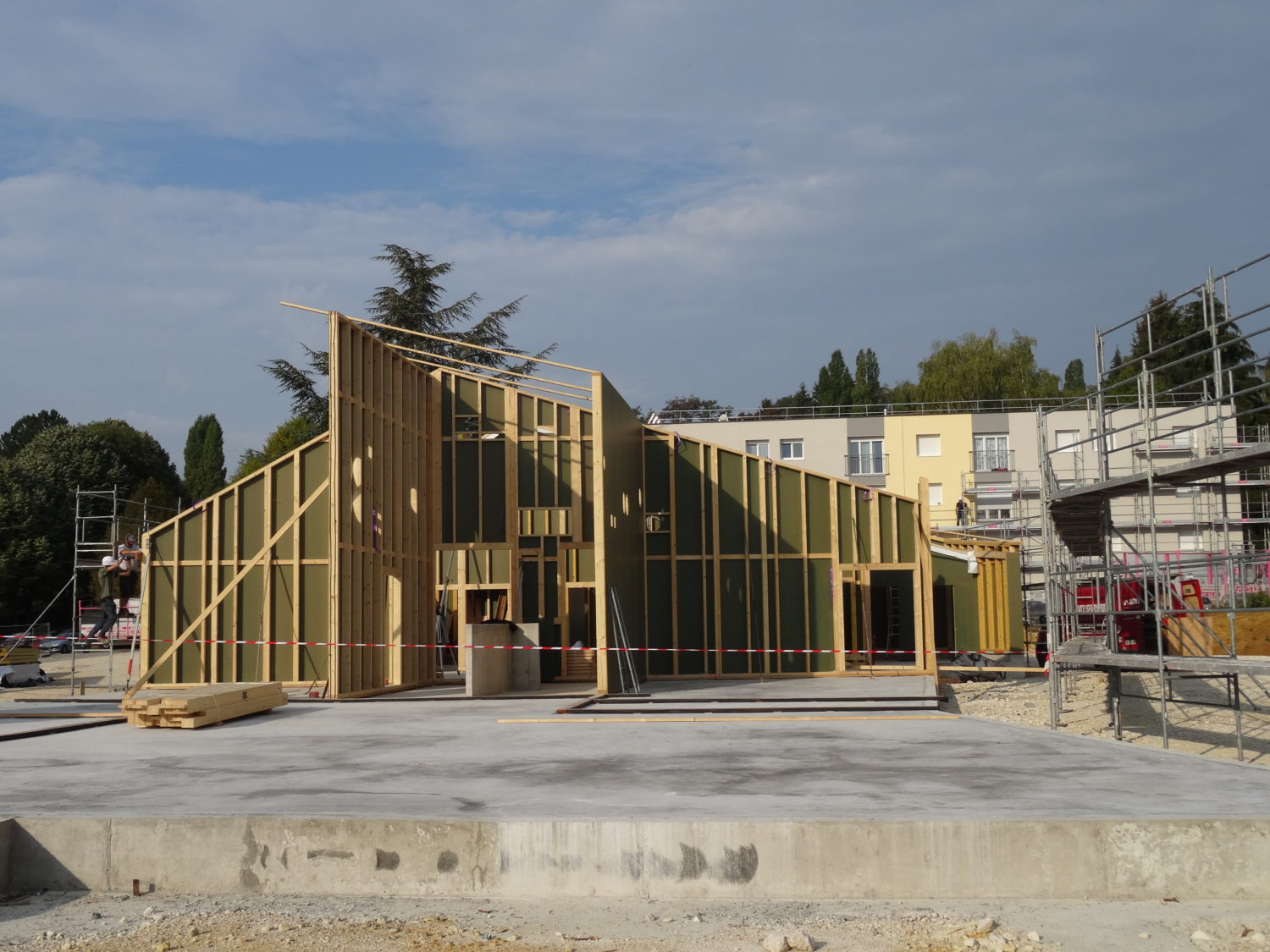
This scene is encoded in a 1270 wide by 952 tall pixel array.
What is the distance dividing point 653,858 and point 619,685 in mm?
10885

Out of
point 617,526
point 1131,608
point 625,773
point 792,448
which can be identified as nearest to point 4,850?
point 625,773

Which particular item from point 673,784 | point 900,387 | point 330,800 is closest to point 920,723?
point 673,784

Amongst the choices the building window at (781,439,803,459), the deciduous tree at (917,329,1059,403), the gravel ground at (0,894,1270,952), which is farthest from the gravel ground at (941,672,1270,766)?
the deciduous tree at (917,329,1059,403)

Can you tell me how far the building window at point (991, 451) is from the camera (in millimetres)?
44312

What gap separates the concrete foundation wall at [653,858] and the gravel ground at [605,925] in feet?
0.38

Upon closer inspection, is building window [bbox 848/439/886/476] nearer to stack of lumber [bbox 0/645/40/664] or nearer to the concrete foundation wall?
stack of lumber [bbox 0/645/40/664]

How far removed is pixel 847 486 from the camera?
21359mm

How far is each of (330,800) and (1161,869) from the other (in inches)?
217

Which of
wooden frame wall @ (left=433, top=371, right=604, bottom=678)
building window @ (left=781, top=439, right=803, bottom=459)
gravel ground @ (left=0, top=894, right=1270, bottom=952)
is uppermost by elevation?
building window @ (left=781, top=439, right=803, bottom=459)

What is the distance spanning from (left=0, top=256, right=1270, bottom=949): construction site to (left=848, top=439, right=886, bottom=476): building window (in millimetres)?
15889

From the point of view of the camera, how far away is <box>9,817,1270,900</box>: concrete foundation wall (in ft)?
22.5

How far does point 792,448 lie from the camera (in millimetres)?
46375

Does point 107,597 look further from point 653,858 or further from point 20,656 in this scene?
point 653,858

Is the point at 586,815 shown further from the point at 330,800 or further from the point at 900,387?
the point at 900,387
